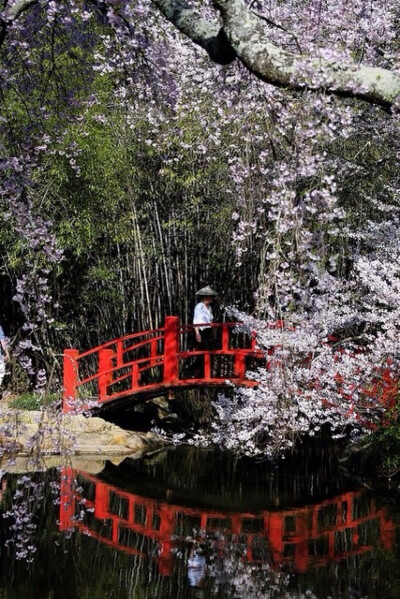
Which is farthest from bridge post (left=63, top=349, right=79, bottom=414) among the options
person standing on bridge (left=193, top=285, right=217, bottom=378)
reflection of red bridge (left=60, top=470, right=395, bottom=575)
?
reflection of red bridge (left=60, top=470, right=395, bottom=575)

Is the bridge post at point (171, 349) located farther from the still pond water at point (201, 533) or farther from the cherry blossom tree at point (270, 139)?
the still pond water at point (201, 533)

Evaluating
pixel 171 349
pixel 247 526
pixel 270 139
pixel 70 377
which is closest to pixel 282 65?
pixel 270 139

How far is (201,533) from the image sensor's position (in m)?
6.59

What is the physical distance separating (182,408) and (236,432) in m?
2.52

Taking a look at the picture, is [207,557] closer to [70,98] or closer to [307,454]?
[70,98]

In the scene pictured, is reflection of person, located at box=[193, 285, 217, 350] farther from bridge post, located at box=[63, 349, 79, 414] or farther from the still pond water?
the still pond water

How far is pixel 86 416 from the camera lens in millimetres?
10195

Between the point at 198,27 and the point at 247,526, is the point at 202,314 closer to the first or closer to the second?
the point at 247,526

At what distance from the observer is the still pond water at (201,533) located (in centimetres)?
533

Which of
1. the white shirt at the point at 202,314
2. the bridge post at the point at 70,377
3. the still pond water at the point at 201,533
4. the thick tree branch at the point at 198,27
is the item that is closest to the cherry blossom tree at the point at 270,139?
the thick tree branch at the point at 198,27

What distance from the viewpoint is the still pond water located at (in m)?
5.33

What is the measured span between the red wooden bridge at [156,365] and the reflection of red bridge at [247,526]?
121cm

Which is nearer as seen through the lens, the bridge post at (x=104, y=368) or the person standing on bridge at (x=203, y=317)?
the person standing on bridge at (x=203, y=317)

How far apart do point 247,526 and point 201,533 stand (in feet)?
1.36
